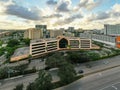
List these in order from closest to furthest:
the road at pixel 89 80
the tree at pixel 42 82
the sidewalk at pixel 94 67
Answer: the tree at pixel 42 82 < the road at pixel 89 80 < the sidewalk at pixel 94 67

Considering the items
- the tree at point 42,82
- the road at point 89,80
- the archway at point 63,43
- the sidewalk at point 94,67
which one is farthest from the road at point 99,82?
the archway at point 63,43

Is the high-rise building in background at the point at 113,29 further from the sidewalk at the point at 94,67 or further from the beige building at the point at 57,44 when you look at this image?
the sidewalk at the point at 94,67

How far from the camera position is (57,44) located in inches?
2790

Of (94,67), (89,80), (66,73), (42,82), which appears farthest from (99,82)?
(42,82)

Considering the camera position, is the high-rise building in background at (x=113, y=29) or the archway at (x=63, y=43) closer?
the archway at (x=63, y=43)

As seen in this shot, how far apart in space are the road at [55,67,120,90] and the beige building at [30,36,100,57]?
28.7m

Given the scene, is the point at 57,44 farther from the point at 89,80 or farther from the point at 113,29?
the point at 113,29

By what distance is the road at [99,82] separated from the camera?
110ft

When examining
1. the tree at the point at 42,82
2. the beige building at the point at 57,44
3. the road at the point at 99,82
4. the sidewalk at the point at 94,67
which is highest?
the beige building at the point at 57,44

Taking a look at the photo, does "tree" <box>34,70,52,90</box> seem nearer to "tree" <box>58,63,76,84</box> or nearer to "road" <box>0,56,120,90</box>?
"tree" <box>58,63,76,84</box>

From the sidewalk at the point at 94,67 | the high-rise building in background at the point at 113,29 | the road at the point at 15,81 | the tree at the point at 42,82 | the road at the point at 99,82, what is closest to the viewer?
the tree at the point at 42,82

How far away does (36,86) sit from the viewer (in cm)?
2823

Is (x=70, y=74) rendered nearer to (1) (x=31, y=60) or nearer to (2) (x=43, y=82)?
(2) (x=43, y=82)

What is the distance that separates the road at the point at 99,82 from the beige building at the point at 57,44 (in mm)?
28693
